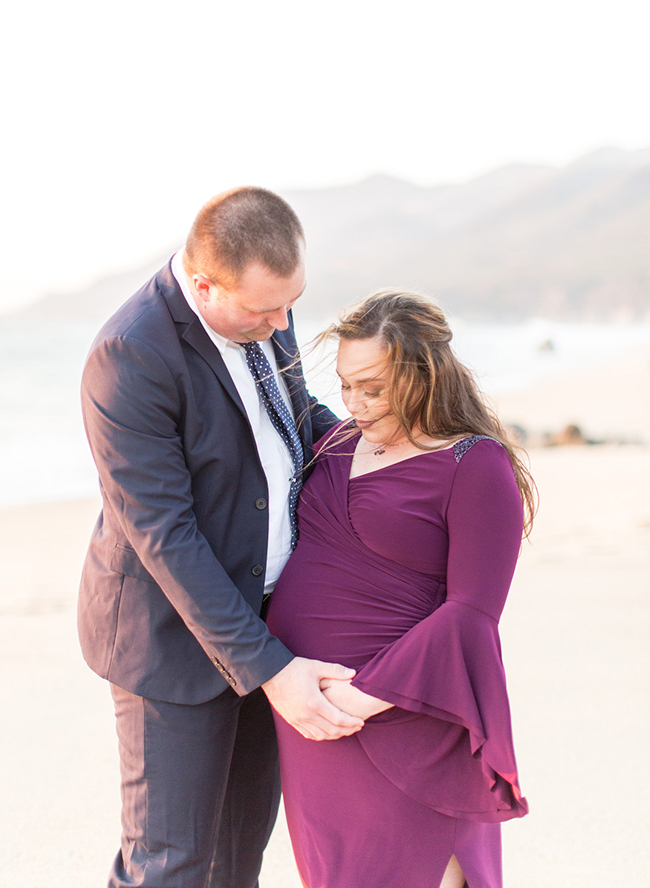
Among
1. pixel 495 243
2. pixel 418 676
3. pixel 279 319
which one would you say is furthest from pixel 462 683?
pixel 495 243

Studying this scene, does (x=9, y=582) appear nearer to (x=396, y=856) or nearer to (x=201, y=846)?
(x=201, y=846)

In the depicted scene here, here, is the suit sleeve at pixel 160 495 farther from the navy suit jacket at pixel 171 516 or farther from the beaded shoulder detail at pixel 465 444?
the beaded shoulder detail at pixel 465 444

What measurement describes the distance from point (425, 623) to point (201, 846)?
790 mm

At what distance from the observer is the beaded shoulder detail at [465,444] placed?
1749 mm

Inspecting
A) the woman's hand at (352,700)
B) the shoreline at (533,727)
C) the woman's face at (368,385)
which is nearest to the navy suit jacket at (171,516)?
the woman's hand at (352,700)

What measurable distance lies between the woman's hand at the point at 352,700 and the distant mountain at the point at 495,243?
45.2m

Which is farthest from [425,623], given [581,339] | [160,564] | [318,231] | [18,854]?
[318,231]

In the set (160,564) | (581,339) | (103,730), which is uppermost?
(160,564)

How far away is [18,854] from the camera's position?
2.57 meters

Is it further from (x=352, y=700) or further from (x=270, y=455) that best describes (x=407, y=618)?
(x=270, y=455)

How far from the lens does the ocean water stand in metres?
10.7

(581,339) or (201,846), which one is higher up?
(201,846)

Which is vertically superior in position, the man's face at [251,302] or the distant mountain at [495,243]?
the man's face at [251,302]

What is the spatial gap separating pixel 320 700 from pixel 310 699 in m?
0.02
